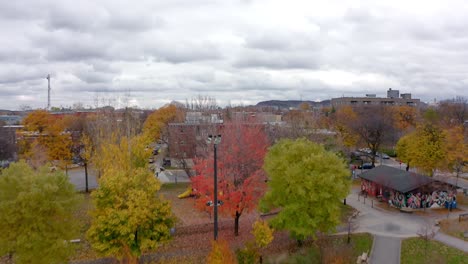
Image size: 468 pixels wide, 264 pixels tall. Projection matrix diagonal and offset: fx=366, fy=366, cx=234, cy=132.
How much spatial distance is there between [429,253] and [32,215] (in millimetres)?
19435

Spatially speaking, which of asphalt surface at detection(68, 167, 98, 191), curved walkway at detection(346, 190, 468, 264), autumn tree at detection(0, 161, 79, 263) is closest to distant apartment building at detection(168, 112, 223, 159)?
asphalt surface at detection(68, 167, 98, 191)

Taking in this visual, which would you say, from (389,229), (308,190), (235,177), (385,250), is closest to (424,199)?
(389,229)

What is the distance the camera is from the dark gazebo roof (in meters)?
27.3

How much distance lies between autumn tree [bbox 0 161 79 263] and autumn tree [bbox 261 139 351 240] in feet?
33.9

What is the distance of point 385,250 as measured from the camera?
66.8 feet

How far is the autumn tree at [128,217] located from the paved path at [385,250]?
11.1 meters

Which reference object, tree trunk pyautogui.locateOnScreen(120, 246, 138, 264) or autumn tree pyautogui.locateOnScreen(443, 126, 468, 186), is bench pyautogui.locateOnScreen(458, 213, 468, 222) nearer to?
autumn tree pyautogui.locateOnScreen(443, 126, 468, 186)

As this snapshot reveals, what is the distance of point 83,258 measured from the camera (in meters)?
19.0

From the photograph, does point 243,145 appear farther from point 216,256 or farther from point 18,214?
point 18,214

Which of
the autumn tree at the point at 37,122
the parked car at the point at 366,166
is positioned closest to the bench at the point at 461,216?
the parked car at the point at 366,166

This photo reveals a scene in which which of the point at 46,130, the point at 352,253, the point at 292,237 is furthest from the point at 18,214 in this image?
the point at 46,130

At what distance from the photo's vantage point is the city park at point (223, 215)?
14.9 m

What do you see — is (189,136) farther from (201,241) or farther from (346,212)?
(201,241)

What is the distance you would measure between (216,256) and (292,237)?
7.39 m
